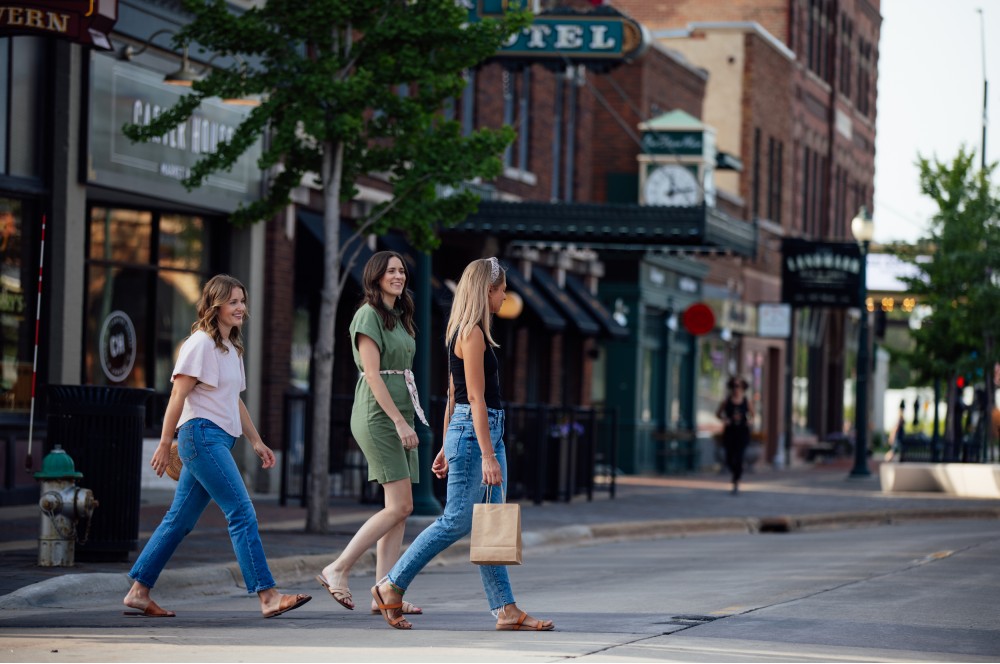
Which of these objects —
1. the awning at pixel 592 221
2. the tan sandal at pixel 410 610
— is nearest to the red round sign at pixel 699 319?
the awning at pixel 592 221

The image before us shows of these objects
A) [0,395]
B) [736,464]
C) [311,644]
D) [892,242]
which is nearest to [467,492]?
[311,644]

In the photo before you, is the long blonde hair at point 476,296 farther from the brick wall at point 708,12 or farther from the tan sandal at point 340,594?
the brick wall at point 708,12

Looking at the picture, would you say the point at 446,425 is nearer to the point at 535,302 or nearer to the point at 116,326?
the point at 116,326

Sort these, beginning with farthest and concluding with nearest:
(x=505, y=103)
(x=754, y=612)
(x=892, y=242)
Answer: (x=892, y=242)
(x=505, y=103)
(x=754, y=612)

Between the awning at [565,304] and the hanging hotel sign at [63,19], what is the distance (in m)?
14.6

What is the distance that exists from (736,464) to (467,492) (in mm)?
18263

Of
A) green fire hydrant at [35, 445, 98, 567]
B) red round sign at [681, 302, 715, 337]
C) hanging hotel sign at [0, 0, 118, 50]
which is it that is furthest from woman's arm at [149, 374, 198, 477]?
red round sign at [681, 302, 715, 337]

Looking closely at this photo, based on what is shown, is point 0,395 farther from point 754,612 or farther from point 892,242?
point 892,242

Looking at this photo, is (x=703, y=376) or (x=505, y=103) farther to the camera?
(x=703, y=376)

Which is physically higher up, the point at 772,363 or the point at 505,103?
the point at 505,103

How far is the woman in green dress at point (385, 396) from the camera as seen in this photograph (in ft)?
31.7

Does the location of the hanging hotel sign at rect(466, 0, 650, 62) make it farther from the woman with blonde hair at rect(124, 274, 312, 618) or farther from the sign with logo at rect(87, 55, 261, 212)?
the woman with blonde hair at rect(124, 274, 312, 618)

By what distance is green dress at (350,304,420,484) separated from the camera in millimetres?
9688

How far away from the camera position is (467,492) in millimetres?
9203
